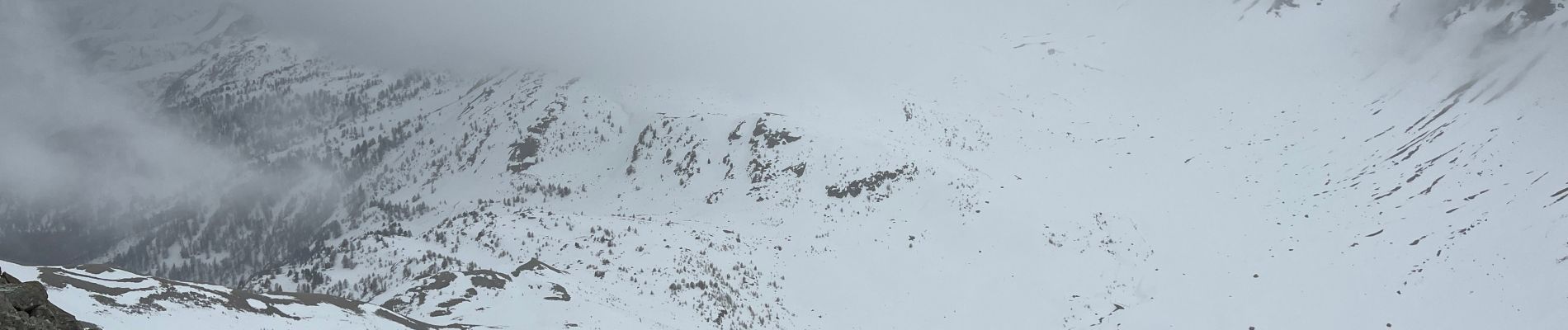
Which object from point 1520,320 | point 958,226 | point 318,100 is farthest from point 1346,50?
point 318,100

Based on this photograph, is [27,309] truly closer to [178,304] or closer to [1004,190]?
[178,304]

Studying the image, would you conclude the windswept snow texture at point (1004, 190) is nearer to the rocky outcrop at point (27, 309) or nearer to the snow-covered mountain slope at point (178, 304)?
the snow-covered mountain slope at point (178, 304)

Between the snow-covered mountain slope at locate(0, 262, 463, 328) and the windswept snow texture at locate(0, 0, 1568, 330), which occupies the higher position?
the snow-covered mountain slope at locate(0, 262, 463, 328)

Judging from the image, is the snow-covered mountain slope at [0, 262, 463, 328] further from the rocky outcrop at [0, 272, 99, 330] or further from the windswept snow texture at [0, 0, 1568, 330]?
the rocky outcrop at [0, 272, 99, 330]

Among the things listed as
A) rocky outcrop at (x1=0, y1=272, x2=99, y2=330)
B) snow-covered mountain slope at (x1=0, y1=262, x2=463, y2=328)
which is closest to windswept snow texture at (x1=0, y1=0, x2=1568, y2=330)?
snow-covered mountain slope at (x1=0, y1=262, x2=463, y2=328)

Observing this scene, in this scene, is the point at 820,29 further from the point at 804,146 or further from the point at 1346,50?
the point at 1346,50

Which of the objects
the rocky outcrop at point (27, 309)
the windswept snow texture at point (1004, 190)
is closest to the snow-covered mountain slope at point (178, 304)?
the windswept snow texture at point (1004, 190)

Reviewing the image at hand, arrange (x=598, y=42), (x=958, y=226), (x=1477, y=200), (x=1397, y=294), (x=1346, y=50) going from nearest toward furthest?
1. (x=1397, y=294)
2. (x=1477, y=200)
3. (x=958, y=226)
4. (x=1346, y=50)
5. (x=598, y=42)
